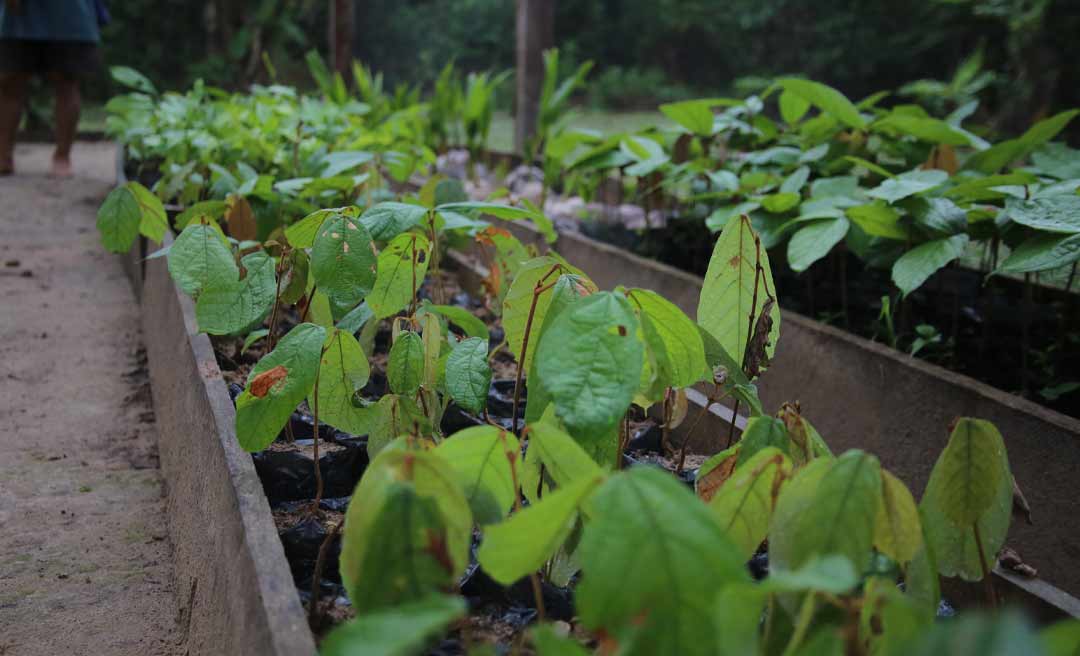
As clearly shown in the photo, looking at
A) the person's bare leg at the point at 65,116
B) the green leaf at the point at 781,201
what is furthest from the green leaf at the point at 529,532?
the person's bare leg at the point at 65,116

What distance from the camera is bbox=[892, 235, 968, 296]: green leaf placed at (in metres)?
1.76

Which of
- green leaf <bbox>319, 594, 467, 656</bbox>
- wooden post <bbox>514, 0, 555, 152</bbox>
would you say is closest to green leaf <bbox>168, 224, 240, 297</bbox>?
green leaf <bbox>319, 594, 467, 656</bbox>

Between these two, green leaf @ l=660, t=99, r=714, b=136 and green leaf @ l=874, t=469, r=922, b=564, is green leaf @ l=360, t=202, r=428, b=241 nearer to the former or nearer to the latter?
green leaf @ l=874, t=469, r=922, b=564

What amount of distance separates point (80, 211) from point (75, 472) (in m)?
3.12

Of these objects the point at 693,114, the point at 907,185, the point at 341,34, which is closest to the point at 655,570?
the point at 907,185

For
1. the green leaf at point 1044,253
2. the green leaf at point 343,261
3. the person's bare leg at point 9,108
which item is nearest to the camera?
the green leaf at point 343,261

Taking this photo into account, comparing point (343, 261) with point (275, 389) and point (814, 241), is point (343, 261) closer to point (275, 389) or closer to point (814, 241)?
point (275, 389)

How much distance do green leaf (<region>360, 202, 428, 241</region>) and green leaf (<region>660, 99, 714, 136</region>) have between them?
162 cm

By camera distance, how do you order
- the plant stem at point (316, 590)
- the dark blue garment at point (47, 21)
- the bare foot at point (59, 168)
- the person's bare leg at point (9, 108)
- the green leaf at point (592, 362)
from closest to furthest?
the green leaf at point (592, 362) < the plant stem at point (316, 590) < the dark blue garment at point (47, 21) < the person's bare leg at point (9, 108) < the bare foot at point (59, 168)

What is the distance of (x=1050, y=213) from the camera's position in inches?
63.1

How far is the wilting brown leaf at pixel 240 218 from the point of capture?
80.7 inches

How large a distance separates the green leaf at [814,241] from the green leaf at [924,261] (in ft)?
0.45

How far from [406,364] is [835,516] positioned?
0.61m

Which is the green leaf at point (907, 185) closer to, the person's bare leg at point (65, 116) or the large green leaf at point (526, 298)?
the large green leaf at point (526, 298)
